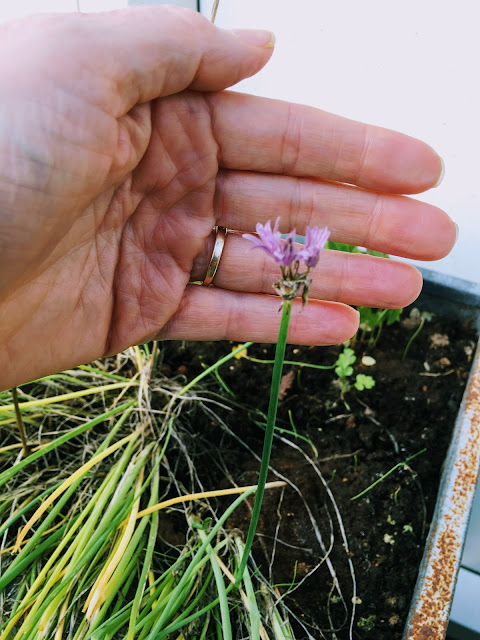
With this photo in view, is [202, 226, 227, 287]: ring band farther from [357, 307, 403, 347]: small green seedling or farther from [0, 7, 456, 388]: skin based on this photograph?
[357, 307, 403, 347]: small green seedling

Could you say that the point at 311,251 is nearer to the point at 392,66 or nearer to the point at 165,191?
the point at 165,191

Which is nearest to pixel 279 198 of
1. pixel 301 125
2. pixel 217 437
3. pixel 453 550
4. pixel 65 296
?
pixel 301 125

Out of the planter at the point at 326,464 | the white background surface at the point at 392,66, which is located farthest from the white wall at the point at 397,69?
the planter at the point at 326,464

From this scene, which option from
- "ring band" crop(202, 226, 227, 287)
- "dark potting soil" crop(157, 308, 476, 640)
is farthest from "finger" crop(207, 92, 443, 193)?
"dark potting soil" crop(157, 308, 476, 640)

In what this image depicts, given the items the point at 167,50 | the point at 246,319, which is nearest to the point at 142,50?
the point at 167,50

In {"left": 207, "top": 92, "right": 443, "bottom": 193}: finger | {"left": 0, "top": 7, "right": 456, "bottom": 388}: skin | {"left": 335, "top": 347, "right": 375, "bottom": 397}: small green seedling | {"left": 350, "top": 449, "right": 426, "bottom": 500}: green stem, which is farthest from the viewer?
{"left": 335, "top": 347, "right": 375, "bottom": 397}: small green seedling

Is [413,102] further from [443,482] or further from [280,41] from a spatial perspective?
[443,482]
